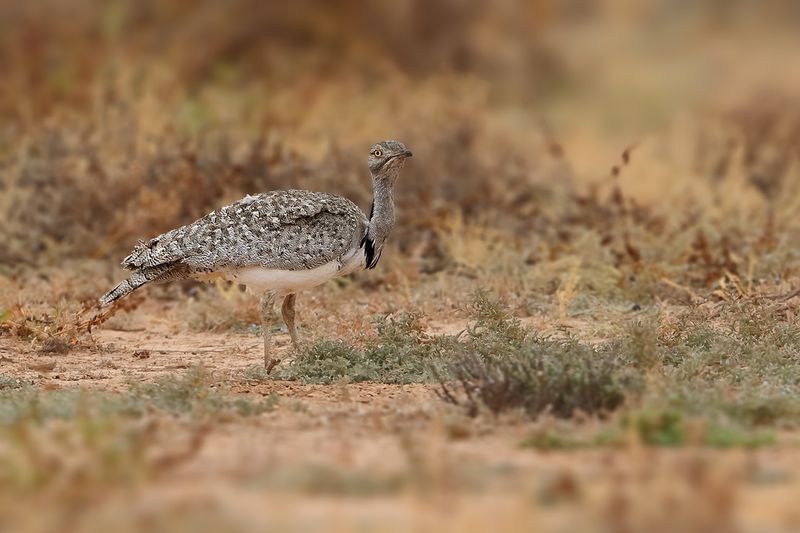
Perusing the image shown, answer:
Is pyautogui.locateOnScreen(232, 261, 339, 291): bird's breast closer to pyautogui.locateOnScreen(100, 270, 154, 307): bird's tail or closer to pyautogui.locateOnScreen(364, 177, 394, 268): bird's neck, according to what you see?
pyautogui.locateOnScreen(364, 177, 394, 268): bird's neck

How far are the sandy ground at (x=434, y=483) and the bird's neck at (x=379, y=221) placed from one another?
6.79 feet

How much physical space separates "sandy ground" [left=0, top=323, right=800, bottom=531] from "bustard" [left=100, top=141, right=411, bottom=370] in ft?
5.53

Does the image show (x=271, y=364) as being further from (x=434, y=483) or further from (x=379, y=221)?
(x=434, y=483)

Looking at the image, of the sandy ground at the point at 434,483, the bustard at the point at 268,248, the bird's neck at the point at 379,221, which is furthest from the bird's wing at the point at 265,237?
the sandy ground at the point at 434,483

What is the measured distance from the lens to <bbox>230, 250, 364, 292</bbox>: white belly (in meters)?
7.93

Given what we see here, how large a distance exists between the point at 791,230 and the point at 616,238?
1592mm

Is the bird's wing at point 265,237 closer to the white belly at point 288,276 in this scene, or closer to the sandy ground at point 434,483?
the white belly at point 288,276

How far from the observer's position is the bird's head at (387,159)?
28.1 ft

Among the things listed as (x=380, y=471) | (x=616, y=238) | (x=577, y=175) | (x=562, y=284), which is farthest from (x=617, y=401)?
(x=577, y=175)

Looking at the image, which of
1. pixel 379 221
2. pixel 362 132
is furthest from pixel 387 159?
pixel 362 132

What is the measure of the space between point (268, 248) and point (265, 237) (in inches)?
3.2

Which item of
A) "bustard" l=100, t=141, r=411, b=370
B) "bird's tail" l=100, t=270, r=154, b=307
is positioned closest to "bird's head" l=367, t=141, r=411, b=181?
"bustard" l=100, t=141, r=411, b=370

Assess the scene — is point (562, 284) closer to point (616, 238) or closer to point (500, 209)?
point (616, 238)

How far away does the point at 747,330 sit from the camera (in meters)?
8.10
